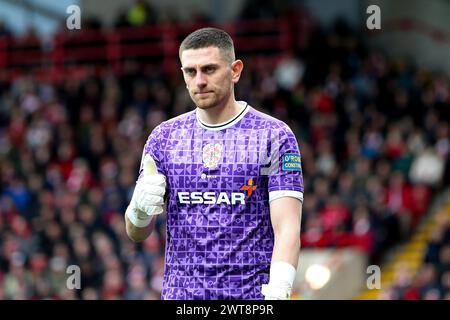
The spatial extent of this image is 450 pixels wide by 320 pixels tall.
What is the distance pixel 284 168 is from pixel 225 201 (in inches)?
15.0

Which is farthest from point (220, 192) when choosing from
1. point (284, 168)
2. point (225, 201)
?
point (284, 168)

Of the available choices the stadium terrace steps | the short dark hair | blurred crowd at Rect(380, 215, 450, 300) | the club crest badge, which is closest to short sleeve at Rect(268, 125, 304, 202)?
the club crest badge

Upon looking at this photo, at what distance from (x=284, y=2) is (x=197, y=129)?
71.6 feet

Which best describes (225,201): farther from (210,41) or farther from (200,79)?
(210,41)

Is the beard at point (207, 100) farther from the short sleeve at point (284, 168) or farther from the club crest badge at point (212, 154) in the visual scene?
the short sleeve at point (284, 168)

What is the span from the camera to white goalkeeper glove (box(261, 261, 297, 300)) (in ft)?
22.7

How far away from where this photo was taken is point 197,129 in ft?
24.6

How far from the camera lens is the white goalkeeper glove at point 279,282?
6910 mm

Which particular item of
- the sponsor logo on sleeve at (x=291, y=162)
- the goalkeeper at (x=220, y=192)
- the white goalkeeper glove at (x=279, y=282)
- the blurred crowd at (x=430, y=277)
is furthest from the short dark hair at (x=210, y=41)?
the blurred crowd at (x=430, y=277)

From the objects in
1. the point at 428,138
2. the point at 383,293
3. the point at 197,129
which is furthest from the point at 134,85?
the point at 197,129

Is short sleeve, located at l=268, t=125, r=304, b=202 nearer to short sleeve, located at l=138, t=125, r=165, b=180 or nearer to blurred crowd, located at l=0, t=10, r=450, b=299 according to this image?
short sleeve, located at l=138, t=125, r=165, b=180

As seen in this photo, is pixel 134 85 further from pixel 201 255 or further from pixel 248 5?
pixel 201 255

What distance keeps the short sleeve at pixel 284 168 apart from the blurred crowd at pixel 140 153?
1106cm

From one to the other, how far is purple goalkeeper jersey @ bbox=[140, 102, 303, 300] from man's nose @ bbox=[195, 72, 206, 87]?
1.04ft
